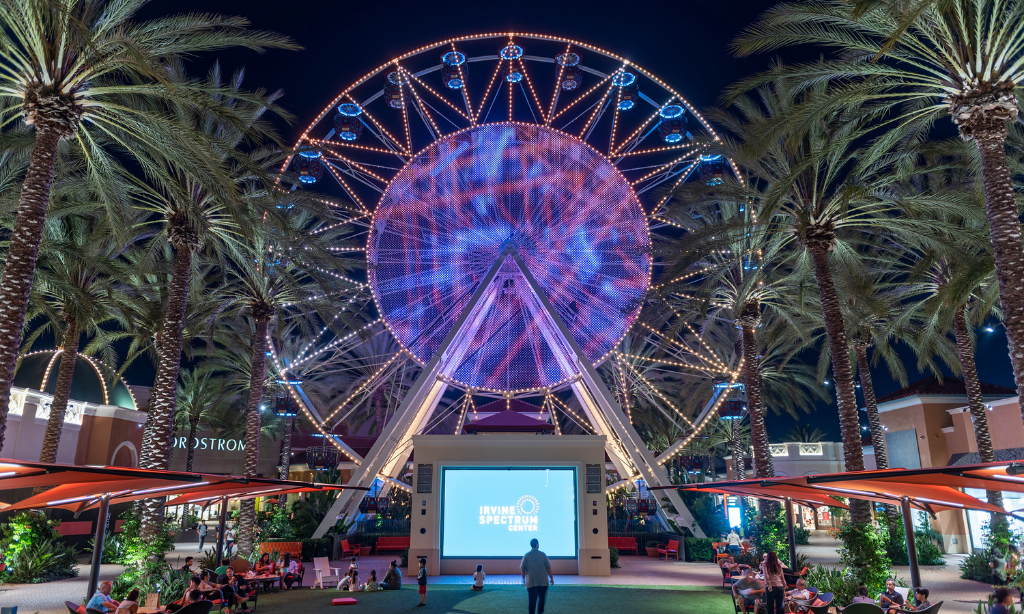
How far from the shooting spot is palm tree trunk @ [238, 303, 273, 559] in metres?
21.3

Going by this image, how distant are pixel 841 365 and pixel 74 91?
18.0 meters

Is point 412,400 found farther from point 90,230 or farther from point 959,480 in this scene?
point 959,480

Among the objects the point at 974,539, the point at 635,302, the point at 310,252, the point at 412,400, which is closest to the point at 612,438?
the point at 635,302

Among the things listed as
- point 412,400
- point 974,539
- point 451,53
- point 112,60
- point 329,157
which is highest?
point 451,53

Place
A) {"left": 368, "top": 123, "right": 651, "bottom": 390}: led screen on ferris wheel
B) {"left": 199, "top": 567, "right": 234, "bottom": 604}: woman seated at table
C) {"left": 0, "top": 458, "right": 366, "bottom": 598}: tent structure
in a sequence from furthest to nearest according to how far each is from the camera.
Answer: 1. {"left": 368, "top": 123, "right": 651, "bottom": 390}: led screen on ferris wheel
2. {"left": 199, "top": 567, "right": 234, "bottom": 604}: woman seated at table
3. {"left": 0, "top": 458, "right": 366, "bottom": 598}: tent structure

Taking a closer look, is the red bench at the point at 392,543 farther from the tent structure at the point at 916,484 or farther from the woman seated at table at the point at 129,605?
the woman seated at table at the point at 129,605

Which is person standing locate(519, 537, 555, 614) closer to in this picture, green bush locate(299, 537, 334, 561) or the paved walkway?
the paved walkway

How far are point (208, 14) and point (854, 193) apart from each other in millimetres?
13682

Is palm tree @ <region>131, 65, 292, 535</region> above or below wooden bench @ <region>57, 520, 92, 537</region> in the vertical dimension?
above

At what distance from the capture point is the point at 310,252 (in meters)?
21.0

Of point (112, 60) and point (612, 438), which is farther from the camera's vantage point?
point (612, 438)

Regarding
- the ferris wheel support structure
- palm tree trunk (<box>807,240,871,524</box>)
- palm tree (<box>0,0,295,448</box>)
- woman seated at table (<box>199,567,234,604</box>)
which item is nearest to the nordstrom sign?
the ferris wheel support structure

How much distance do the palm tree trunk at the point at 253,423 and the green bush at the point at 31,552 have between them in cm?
502

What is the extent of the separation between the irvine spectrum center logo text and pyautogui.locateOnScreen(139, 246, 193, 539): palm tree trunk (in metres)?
8.61
